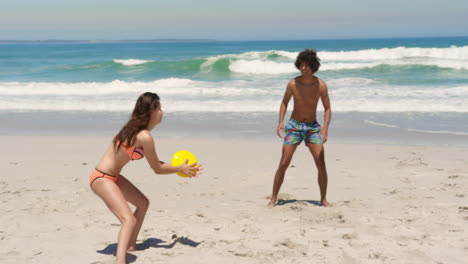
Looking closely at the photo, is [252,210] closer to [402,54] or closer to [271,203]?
[271,203]

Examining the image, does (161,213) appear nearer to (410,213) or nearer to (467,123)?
(410,213)

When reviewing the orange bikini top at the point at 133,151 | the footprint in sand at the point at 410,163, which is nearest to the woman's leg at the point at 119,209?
the orange bikini top at the point at 133,151

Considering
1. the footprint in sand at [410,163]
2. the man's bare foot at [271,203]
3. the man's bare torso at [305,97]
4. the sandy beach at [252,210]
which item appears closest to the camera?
the sandy beach at [252,210]

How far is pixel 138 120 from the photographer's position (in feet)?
11.8

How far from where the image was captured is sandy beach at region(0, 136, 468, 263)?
13.2 feet

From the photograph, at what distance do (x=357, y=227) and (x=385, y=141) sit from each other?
4.87 meters

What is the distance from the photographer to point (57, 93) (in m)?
19.0

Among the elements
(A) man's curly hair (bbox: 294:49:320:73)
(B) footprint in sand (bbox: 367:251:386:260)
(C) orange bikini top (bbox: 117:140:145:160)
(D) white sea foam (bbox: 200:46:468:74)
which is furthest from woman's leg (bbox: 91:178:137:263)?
(D) white sea foam (bbox: 200:46:468:74)

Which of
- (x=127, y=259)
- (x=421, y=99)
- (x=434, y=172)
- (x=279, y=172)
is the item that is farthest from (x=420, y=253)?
(x=421, y=99)

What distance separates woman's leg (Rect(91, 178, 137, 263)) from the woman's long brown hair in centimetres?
31

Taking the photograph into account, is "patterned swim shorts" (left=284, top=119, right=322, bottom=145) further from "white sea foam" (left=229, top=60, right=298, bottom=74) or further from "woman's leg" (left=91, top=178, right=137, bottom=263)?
"white sea foam" (left=229, top=60, right=298, bottom=74)

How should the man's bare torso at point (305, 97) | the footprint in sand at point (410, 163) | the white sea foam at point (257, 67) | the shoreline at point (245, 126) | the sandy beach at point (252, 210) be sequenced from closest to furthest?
the sandy beach at point (252, 210), the man's bare torso at point (305, 97), the footprint in sand at point (410, 163), the shoreline at point (245, 126), the white sea foam at point (257, 67)

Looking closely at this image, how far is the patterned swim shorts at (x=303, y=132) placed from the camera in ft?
17.1

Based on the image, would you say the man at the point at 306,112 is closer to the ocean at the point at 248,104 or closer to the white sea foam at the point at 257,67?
the ocean at the point at 248,104
